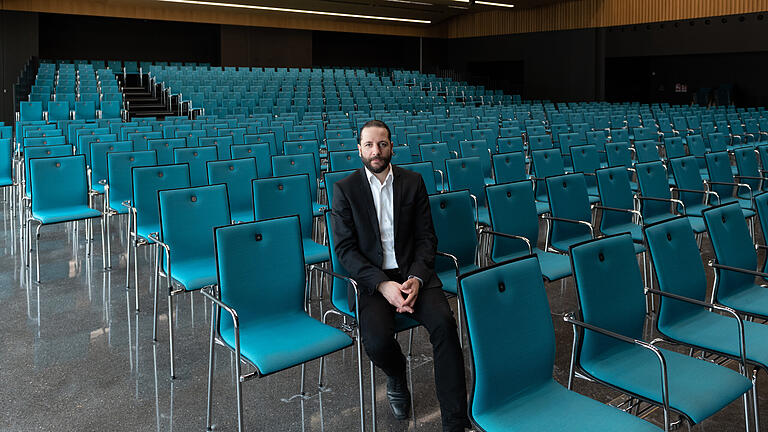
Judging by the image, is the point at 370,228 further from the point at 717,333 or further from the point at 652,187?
the point at 652,187

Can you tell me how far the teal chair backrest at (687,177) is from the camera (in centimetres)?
554

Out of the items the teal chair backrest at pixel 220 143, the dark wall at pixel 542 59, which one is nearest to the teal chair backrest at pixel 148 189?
the teal chair backrest at pixel 220 143

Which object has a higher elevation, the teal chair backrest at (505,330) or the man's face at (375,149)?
the man's face at (375,149)

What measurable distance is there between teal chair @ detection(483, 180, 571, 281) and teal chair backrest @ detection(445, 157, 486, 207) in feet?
3.49

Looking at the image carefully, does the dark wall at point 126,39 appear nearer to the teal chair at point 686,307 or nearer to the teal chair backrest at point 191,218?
the teal chair backrest at point 191,218

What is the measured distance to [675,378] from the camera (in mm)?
2404

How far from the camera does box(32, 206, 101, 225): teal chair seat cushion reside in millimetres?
5031

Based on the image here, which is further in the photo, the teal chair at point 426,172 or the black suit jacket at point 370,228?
the teal chair at point 426,172

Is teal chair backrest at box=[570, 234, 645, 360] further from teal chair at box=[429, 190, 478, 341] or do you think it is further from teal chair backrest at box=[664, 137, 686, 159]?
teal chair backrest at box=[664, 137, 686, 159]

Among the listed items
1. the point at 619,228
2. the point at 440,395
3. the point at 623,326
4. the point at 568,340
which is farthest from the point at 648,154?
the point at 440,395

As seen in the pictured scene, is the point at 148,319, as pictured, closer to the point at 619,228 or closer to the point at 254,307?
the point at 254,307

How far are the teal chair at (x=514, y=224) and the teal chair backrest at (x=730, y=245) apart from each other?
84 centimetres

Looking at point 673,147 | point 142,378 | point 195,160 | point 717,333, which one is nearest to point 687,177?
point 673,147

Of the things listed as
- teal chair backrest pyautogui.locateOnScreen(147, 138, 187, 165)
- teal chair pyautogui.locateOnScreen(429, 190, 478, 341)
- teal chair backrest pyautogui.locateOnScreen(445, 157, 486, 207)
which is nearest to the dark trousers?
teal chair pyautogui.locateOnScreen(429, 190, 478, 341)
